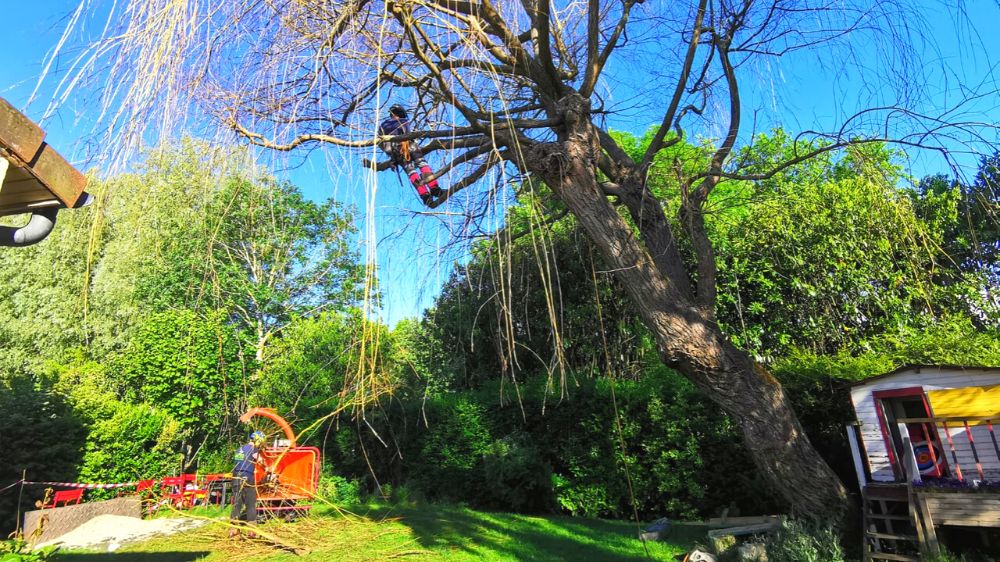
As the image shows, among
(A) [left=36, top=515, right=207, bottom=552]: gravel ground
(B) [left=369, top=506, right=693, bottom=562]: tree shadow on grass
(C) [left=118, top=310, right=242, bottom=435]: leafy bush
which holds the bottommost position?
(B) [left=369, top=506, right=693, bottom=562]: tree shadow on grass

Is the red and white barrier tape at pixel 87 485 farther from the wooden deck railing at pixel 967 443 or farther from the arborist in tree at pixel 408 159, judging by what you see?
the wooden deck railing at pixel 967 443

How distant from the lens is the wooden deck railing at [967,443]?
4176 mm

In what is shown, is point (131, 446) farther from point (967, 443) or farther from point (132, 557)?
point (967, 443)

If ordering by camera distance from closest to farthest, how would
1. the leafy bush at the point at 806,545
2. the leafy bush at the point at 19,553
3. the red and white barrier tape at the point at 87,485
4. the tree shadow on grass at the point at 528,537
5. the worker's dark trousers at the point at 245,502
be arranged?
the leafy bush at the point at 19,553 < the leafy bush at the point at 806,545 < the tree shadow on grass at the point at 528,537 < the worker's dark trousers at the point at 245,502 < the red and white barrier tape at the point at 87,485

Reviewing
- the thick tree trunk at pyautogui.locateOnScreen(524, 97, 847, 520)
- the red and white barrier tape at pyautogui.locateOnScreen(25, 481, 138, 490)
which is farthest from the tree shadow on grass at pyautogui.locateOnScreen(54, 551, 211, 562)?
the thick tree trunk at pyautogui.locateOnScreen(524, 97, 847, 520)

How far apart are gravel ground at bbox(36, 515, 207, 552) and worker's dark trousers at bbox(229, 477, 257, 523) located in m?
1.28

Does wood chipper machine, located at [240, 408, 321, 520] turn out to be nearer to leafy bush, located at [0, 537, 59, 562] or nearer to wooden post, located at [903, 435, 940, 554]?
leafy bush, located at [0, 537, 59, 562]

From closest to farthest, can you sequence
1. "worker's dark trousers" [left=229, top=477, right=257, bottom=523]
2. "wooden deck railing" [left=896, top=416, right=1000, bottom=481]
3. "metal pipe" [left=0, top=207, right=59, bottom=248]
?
1. "metal pipe" [left=0, top=207, right=59, bottom=248]
2. "wooden deck railing" [left=896, top=416, right=1000, bottom=481]
3. "worker's dark trousers" [left=229, top=477, right=257, bottom=523]

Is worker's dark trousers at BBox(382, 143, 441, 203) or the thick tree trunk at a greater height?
worker's dark trousers at BBox(382, 143, 441, 203)

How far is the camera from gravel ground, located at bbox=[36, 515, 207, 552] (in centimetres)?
616

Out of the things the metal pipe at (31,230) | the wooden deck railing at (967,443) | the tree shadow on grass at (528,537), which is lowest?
the tree shadow on grass at (528,537)

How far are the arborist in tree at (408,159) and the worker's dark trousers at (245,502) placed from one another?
4.70 metres

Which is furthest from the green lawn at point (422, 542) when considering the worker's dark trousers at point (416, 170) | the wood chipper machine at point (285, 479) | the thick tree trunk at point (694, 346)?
the worker's dark trousers at point (416, 170)

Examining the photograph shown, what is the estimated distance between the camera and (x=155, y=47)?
59.7 inches
